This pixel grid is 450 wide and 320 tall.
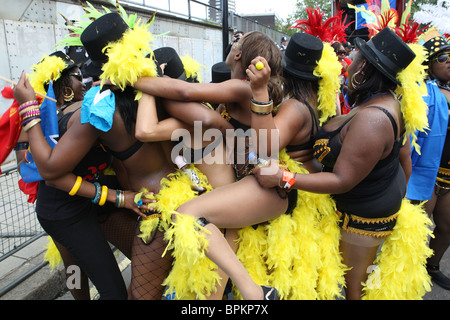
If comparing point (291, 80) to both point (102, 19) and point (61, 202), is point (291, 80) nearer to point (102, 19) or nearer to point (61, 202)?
point (102, 19)

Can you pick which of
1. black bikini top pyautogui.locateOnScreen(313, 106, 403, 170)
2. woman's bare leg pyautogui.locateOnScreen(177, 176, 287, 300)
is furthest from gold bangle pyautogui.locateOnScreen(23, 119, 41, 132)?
black bikini top pyautogui.locateOnScreen(313, 106, 403, 170)

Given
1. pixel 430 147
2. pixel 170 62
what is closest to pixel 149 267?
pixel 170 62

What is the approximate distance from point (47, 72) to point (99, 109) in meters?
0.75

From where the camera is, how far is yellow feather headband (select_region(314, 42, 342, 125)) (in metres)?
2.09

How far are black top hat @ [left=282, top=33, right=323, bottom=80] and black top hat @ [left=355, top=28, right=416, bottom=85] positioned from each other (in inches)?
11.9

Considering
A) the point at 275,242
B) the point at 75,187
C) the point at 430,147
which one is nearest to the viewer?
the point at 75,187

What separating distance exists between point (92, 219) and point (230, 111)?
3.80 ft

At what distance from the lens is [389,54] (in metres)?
1.84

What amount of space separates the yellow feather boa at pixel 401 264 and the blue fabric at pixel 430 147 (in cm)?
110

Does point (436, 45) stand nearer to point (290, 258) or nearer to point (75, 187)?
point (290, 258)

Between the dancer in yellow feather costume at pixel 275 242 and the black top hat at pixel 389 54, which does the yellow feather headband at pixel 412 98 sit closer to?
the black top hat at pixel 389 54

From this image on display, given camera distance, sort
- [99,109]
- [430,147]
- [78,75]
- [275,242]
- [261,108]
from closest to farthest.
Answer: [99,109], [261,108], [275,242], [78,75], [430,147]

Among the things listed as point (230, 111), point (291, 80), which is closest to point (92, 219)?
point (230, 111)

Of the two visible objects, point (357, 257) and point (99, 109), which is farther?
point (357, 257)
